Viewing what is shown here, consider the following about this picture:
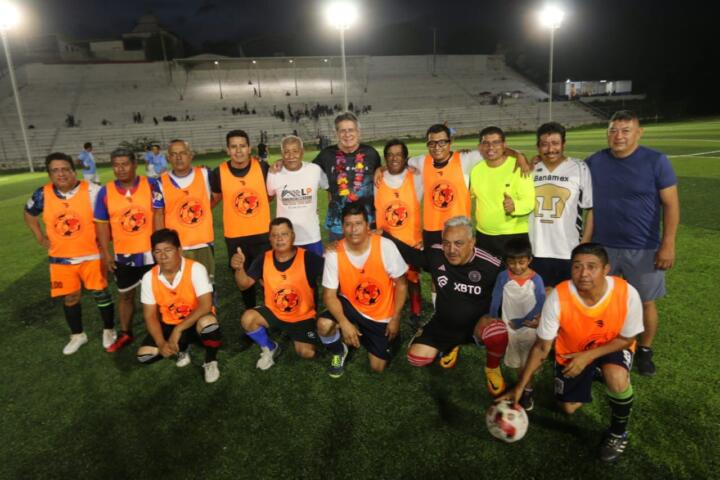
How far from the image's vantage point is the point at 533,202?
4.22 m

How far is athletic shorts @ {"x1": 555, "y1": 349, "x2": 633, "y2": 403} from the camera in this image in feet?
10.1

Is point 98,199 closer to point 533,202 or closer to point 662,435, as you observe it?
point 533,202

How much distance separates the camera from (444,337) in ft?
13.1

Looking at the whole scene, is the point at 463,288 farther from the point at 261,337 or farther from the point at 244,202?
the point at 244,202

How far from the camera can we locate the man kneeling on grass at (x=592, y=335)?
2.96m

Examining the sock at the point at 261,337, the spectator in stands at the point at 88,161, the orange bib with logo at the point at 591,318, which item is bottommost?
the sock at the point at 261,337

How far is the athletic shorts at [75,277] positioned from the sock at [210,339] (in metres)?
1.56

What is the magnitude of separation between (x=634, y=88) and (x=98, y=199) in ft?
221

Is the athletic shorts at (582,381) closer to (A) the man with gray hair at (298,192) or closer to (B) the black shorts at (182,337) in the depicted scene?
(A) the man with gray hair at (298,192)

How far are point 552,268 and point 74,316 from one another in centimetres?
496

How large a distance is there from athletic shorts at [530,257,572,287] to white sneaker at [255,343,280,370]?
8.70 feet

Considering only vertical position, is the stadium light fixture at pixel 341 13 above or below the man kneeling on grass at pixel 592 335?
above

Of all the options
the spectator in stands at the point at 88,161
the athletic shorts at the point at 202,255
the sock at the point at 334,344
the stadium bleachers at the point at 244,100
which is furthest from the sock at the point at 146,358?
the stadium bleachers at the point at 244,100

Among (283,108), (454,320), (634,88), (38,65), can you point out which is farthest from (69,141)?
(634,88)
